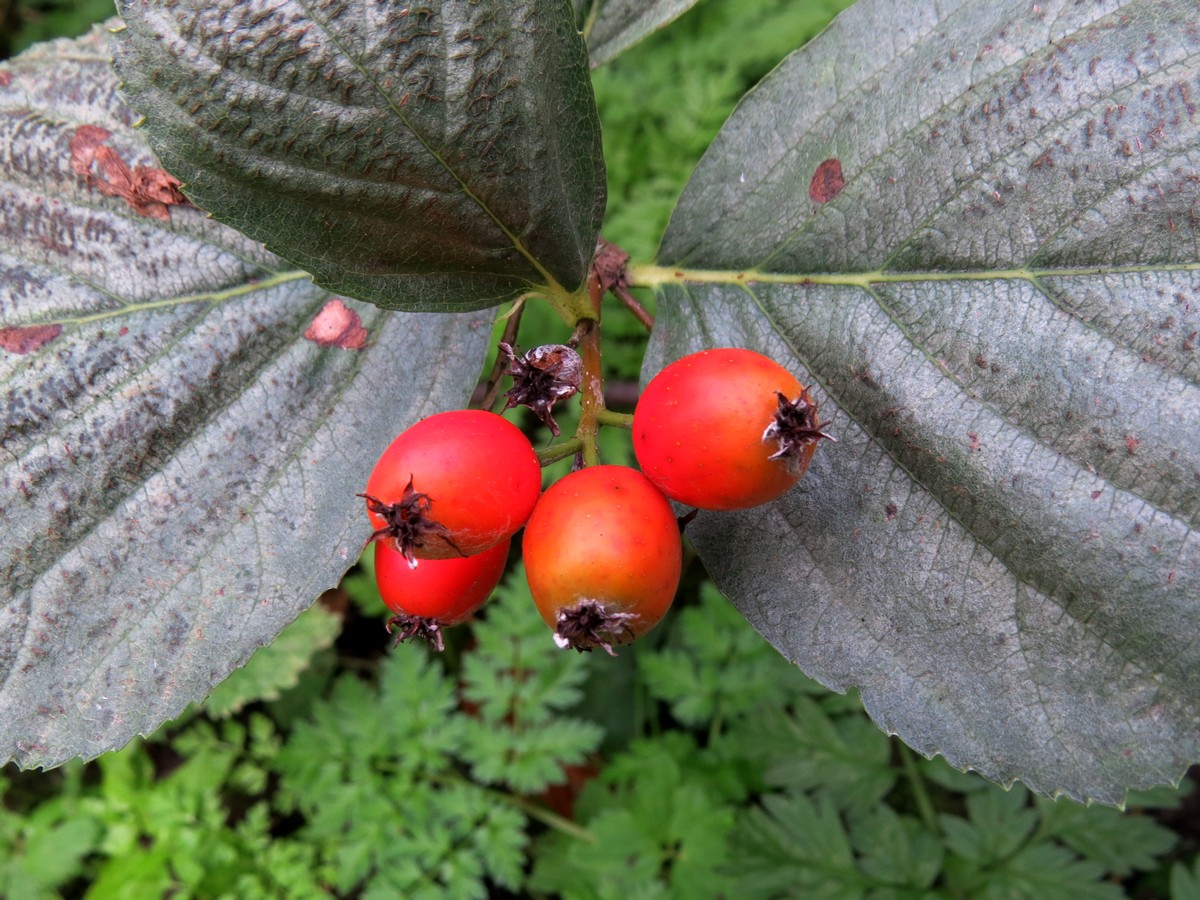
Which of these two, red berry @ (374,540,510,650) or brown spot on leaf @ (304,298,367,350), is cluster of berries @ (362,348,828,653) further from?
brown spot on leaf @ (304,298,367,350)

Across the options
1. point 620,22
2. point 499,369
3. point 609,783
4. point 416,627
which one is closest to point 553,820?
point 609,783

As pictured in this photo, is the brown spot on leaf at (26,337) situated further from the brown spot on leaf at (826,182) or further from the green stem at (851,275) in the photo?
the brown spot on leaf at (826,182)

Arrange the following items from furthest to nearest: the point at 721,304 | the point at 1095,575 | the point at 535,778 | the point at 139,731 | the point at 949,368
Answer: the point at 535,778, the point at 721,304, the point at 139,731, the point at 949,368, the point at 1095,575

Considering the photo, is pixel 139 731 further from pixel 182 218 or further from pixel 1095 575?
pixel 1095 575

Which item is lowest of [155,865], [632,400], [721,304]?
[155,865]

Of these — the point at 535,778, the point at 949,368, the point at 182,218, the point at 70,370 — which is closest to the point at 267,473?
the point at 70,370

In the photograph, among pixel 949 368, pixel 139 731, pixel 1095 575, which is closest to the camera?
pixel 1095 575

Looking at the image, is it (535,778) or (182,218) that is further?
(535,778)
